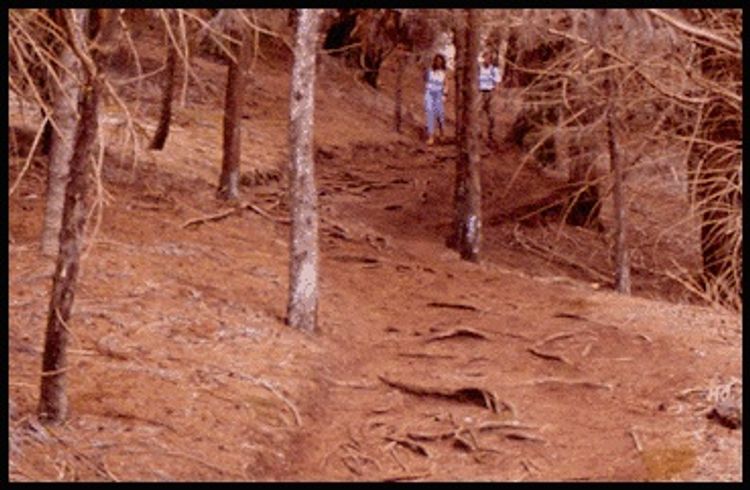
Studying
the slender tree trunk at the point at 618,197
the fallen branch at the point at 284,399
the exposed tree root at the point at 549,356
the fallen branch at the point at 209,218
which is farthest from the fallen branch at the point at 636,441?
the fallen branch at the point at 209,218

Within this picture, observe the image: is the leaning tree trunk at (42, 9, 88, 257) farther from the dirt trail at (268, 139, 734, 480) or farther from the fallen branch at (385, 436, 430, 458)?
the fallen branch at (385, 436, 430, 458)

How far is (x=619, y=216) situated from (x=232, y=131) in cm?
504

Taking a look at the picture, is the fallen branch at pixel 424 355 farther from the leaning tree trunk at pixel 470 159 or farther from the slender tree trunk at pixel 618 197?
the leaning tree trunk at pixel 470 159

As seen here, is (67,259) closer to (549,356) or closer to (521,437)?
(521,437)

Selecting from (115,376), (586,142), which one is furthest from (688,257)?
(115,376)

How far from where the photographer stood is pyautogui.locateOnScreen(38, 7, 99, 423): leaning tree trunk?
27.2 ft

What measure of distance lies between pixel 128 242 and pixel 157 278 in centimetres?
143

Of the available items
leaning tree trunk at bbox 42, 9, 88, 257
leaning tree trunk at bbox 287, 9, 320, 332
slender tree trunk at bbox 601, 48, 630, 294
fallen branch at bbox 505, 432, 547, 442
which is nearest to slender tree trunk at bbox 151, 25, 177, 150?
leaning tree trunk at bbox 42, 9, 88, 257

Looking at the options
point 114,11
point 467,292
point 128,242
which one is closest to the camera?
point 114,11

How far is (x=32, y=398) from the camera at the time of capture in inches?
370

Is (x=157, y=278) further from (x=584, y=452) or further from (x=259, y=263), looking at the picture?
(x=584, y=452)

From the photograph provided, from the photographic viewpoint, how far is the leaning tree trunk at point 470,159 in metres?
17.6

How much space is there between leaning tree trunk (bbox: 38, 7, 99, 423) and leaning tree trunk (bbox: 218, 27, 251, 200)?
921cm

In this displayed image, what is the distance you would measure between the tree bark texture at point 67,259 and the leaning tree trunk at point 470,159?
31.6 feet
